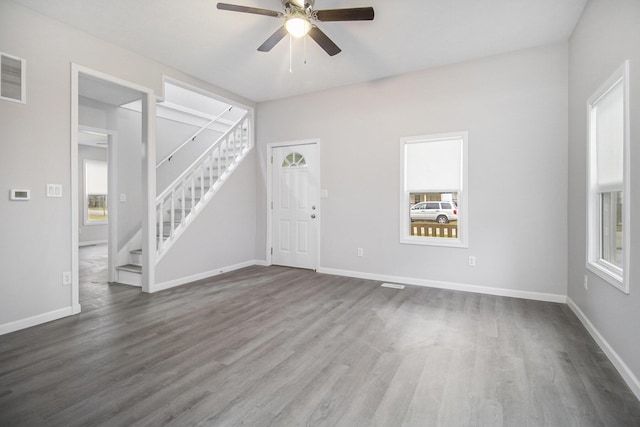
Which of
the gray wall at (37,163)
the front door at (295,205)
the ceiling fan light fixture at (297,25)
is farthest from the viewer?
the front door at (295,205)

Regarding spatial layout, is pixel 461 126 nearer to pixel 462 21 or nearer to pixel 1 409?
pixel 462 21

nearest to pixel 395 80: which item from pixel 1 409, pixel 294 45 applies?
pixel 294 45

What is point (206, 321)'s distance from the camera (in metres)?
3.13

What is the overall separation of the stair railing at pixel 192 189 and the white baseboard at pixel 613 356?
475cm

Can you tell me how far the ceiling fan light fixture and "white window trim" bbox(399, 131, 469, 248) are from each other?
2.24 m

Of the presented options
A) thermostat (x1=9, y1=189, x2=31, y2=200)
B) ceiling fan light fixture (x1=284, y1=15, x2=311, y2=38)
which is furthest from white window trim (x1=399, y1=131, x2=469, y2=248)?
thermostat (x1=9, y1=189, x2=31, y2=200)

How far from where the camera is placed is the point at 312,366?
2277 mm

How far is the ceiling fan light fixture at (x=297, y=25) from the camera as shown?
107 inches

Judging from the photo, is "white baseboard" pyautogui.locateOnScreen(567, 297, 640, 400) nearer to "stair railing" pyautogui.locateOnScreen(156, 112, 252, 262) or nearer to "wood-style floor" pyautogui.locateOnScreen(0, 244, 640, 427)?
"wood-style floor" pyautogui.locateOnScreen(0, 244, 640, 427)

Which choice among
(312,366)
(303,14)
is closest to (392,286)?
(312,366)

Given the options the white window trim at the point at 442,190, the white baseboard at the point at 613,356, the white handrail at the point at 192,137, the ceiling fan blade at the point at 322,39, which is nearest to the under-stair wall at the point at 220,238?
the white handrail at the point at 192,137

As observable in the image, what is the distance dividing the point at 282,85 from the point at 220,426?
459cm

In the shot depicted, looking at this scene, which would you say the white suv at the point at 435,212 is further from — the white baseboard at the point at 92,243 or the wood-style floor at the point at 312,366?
the white baseboard at the point at 92,243

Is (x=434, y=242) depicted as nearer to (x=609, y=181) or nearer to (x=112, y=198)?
(x=609, y=181)
